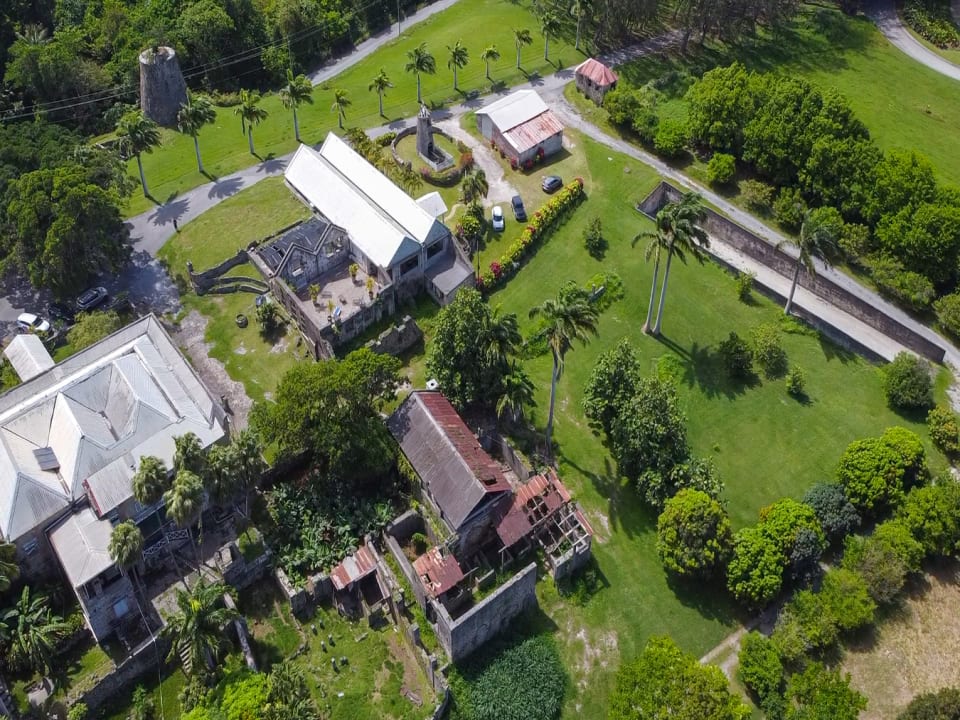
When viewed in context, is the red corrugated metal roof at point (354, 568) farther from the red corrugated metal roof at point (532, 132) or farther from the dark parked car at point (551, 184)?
the red corrugated metal roof at point (532, 132)

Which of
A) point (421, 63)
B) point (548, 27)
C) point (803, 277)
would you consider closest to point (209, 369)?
point (421, 63)

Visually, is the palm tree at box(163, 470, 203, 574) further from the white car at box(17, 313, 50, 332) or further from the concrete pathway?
the concrete pathway

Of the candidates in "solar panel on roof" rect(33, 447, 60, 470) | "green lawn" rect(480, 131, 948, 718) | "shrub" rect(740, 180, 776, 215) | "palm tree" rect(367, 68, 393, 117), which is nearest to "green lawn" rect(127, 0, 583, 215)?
"palm tree" rect(367, 68, 393, 117)

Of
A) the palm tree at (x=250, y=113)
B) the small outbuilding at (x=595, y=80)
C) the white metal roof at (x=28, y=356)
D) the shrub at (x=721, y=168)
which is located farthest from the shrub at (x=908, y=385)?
the palm tree at (x=250, y=113)

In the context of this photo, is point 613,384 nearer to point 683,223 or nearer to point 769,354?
point 683,223

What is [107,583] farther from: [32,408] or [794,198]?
[794,198]

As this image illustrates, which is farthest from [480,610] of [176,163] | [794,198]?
[176,163]
